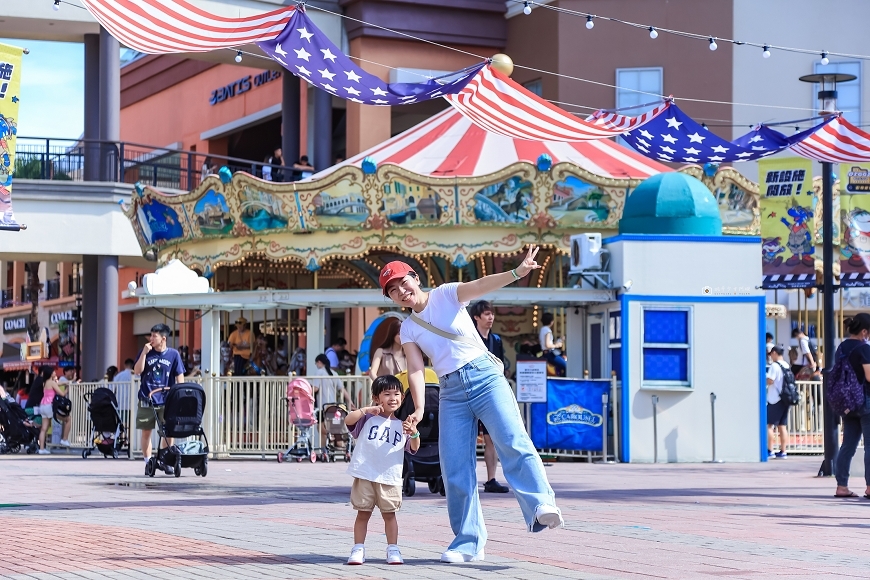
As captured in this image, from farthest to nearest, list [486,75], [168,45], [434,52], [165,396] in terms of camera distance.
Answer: [434,52] < [165,396] < [486,75] < [168,45]

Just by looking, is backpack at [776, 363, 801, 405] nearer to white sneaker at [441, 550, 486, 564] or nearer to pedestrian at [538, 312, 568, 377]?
pedestrian at [538, 312, 568, 377]

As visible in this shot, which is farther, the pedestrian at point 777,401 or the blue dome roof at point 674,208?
the pedestrian at point 777,401

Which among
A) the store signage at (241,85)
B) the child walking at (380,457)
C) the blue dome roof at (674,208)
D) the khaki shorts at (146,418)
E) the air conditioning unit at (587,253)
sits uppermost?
the store signage at (241,85)

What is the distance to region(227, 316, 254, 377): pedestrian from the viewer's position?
23500 millimetres

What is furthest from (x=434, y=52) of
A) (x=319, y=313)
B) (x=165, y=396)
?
(x=165, y=396)

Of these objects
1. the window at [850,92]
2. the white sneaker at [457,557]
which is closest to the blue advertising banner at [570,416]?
the white sneaker at [457,557]

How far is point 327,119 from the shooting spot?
99.6 ft

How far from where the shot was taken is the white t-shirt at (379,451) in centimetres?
754

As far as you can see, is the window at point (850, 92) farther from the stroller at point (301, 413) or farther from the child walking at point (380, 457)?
the child walking at point (380, 457)

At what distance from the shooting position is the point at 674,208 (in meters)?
19.2

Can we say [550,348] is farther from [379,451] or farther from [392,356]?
[379,451]

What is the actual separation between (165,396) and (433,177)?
21.3 feet

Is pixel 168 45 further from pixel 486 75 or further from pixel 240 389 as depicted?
pixel 240 389

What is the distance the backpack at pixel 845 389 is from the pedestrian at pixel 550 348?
7.53m
